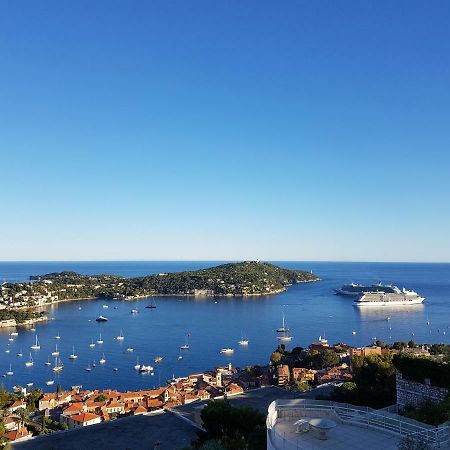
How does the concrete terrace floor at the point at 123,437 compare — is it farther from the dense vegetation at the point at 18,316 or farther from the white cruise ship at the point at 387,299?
the white cruise ship at the point at 387,299

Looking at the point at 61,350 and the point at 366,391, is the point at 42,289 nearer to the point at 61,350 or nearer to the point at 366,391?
the point at 61,350

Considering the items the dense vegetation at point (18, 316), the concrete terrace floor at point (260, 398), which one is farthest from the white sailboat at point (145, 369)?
the dense vegetation at point (18, 316)

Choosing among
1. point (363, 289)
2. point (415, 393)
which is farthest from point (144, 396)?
point (363, 289)

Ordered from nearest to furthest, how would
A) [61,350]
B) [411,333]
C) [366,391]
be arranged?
[366,391]
[61,350]
[411,333]

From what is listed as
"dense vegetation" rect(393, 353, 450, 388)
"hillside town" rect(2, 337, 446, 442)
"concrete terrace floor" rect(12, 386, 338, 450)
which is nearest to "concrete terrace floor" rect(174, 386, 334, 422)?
"concrete terrace floor" rect(12, 386, 338, 450)

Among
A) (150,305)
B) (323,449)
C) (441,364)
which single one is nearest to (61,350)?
(150,305)

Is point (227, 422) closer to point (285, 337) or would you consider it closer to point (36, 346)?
point (36, 346)

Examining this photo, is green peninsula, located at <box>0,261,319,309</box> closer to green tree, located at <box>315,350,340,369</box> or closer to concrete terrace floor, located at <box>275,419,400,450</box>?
green tree, located at <box>315,350,340,369</box>
